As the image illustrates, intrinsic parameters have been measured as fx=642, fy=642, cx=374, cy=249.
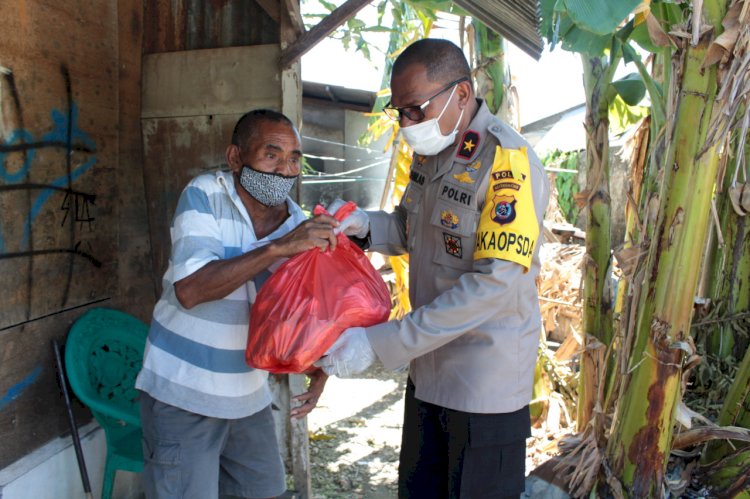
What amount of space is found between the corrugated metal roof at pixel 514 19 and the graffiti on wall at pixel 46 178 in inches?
72.7

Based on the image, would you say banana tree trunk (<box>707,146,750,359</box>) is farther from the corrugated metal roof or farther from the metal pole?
the metal pole

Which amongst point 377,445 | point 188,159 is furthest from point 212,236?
point 377,445

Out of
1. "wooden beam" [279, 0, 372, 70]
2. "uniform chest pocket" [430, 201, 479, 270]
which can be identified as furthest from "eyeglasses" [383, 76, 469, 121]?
"wooden beam" [279, 0, 372, 70]

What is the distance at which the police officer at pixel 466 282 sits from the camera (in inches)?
74.7

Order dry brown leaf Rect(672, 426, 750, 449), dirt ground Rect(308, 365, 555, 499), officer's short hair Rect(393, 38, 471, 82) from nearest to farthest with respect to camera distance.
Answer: officer's short hair Rect(393, 38, 471, 82) < dry brown leaf Rect(672, 426, 750, 449) < dirt ground Rect(308, 365, 555, 499)

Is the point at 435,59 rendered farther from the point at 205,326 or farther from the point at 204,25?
the point at 204,25

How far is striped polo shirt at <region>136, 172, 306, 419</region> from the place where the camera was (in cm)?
212

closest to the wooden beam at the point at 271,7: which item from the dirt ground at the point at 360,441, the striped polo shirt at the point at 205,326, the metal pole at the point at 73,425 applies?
the striped polo shirt at the point at 205,326

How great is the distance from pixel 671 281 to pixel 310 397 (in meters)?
1.37

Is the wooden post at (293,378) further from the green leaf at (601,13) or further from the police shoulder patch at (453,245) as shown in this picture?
the green leaf at (601,13)

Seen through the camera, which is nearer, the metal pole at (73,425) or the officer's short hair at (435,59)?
the officer's short hair at (435,59)

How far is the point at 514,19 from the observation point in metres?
2.83

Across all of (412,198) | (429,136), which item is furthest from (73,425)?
(429,136)

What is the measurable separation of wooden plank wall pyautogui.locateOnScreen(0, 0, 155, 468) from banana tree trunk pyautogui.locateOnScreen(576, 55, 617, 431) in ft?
7.81
